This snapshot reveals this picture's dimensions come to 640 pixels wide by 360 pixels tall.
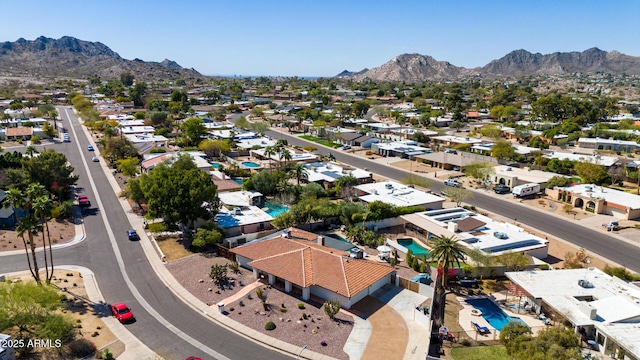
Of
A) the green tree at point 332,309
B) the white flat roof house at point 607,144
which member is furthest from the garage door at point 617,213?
the white flat roof house at point 607,144

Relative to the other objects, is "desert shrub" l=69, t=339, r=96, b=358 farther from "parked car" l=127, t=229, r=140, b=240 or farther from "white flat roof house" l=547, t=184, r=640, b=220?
"white flat roof house" l=547, t=184, r=640, b=220

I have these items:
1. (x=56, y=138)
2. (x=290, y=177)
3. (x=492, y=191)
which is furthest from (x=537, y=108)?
(x=56, y=138)

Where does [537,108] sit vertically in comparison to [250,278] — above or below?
above

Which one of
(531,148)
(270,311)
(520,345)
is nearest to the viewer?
(520,345)

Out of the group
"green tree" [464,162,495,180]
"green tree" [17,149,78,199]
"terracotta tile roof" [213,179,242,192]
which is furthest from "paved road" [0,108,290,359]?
"green tree" [464,162,495,180]

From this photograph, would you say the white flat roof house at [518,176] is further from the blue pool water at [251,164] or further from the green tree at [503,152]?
the blue pool water at [251,164]

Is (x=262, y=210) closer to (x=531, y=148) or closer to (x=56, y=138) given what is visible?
(x=531, y=148)
